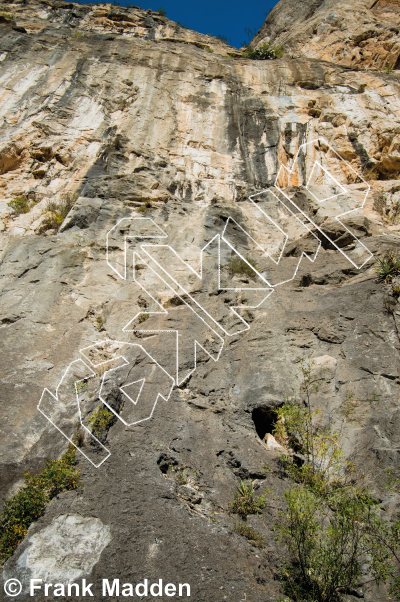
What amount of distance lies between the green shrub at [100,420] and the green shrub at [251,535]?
2.40m

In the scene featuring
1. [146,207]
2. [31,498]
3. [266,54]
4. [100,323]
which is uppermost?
[266,54]

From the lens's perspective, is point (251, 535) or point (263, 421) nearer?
point (251, 535)

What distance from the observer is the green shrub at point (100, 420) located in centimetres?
577

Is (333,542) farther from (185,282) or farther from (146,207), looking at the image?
(146,207)

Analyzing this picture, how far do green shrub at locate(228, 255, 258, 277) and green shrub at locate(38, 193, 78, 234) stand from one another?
5.27 meters

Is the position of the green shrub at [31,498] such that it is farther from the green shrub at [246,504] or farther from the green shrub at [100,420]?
the green shrub at [246,504]

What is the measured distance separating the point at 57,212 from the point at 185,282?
5.05 metres

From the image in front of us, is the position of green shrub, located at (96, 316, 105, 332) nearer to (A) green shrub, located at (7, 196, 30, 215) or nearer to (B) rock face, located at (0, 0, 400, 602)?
(B) rock face, located at (0, 0, 400, 602)

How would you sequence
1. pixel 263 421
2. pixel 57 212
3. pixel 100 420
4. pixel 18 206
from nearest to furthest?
pixel 100 420 → pixel 263 421 → pixel 57 212 → pixel 18 206

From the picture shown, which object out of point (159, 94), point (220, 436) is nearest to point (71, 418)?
point (220, 436)

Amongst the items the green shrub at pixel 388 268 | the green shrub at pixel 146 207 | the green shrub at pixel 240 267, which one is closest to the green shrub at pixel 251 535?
the green shrub at pixel 388 268

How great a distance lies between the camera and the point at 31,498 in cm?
481

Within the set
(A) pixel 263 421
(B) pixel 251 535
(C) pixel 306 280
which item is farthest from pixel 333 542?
(C) pixel 306 280

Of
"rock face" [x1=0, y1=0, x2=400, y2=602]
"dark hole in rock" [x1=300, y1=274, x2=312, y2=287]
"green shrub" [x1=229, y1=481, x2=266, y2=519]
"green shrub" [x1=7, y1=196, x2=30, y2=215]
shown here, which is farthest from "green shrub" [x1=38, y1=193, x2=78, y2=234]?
"green shrub" [x1=229, y1=481, x2=266, y2=519]
